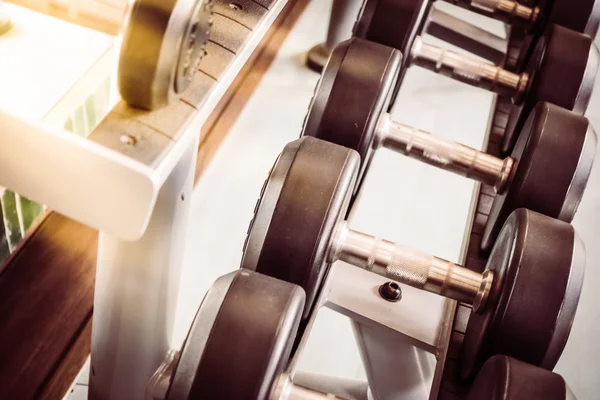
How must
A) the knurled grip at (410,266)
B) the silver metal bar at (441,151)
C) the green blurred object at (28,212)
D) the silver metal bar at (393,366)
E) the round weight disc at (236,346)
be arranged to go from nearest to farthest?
the round weight disc at (236,346) → the knurled grip at (410,266) → the silver metal bar at (441,151) → the silver metal bar at (393,366) → the green blurred object at (28,212)

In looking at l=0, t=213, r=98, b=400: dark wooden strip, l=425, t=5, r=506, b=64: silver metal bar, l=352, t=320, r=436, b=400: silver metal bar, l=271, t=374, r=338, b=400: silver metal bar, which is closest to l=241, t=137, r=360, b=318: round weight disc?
l=271, t=374, r=338, b=400: silver metal bar

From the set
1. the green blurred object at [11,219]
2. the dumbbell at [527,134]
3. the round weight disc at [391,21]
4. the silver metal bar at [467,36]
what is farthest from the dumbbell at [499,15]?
the green blurred object at [11,219]

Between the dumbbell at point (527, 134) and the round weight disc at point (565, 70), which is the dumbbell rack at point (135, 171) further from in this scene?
the round weight disc at point (565, 70)

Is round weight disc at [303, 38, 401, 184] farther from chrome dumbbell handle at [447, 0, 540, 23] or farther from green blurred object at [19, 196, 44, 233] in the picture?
green blurred object at [19, 196, 44, 233]

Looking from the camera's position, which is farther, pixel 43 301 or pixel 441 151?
pixel 43 301

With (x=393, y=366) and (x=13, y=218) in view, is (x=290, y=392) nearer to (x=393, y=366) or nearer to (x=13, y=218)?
(x=393, y=366)

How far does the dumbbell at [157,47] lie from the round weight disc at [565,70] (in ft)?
2.02

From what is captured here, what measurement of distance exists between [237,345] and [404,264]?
0.92ft

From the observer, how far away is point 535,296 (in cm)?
64

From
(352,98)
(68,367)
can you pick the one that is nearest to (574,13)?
(352,98)

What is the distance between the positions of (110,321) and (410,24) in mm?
583

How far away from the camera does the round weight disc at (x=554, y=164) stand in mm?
773

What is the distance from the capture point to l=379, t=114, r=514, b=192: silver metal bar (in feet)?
2.86

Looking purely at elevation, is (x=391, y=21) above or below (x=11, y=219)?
above
